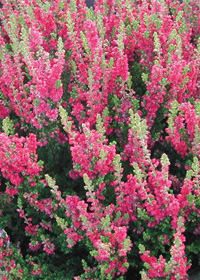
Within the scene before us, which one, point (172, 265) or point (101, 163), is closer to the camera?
point (172, 265)

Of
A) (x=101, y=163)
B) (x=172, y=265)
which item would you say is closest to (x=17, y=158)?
(x=101, y=163)

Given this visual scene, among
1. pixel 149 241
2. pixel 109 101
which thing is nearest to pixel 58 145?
pixel 109 101

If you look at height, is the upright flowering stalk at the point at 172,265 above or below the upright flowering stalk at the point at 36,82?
below

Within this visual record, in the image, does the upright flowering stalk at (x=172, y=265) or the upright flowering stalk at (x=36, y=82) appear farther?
the upright flowering stalk at (x=36, y=82)

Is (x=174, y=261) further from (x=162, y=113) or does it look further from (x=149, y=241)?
(x=162, y=113)

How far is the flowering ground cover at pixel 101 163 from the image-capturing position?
206cm

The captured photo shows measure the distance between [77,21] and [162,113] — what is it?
1.32 m

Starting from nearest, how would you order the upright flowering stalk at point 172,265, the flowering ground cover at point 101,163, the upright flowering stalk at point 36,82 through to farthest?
the upright flowering stalk at point 172,265 < the flowering ground cover at point 101,163 < the upright flowering stalk at point 36,82

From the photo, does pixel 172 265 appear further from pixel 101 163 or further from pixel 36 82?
pixel 36 82

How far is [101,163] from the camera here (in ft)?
6.82

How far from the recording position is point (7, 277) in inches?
89.9

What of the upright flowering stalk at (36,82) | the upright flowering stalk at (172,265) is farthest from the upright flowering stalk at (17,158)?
the upright flowering stalk at (172,265)

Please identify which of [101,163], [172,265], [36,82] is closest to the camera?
[172,265]

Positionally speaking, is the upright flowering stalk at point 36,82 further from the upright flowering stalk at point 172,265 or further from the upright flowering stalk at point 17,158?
the upright flowering stalk at point 172,265
